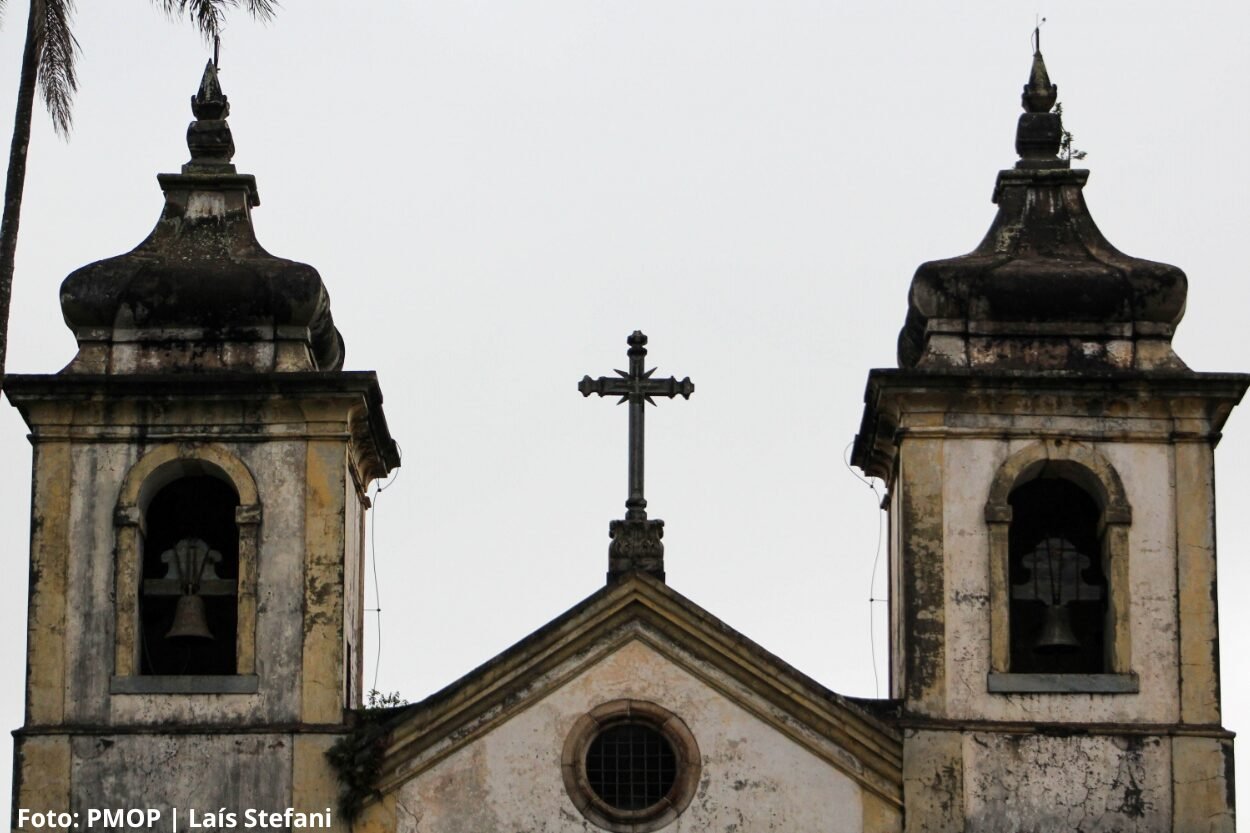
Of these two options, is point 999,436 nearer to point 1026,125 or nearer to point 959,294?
point 959,294

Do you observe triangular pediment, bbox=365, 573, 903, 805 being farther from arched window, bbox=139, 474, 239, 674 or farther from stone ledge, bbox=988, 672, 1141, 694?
arched window, bbox=139, 474, 239, 674

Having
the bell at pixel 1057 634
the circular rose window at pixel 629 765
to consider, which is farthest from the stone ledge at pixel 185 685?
the bell at pixel 1057 634

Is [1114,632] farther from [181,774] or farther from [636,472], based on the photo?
[181,774]

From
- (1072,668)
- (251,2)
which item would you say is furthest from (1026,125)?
(251,2)

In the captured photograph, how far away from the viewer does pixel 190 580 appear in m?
26.4

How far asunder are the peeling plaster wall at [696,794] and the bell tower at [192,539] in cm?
93

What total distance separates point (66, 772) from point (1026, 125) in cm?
905

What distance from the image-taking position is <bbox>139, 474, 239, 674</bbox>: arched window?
26.3 meters

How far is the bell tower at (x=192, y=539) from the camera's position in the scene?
84.0ft

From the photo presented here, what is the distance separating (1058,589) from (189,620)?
6520 millimetres

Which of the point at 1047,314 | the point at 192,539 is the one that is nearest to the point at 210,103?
the point at 192,539

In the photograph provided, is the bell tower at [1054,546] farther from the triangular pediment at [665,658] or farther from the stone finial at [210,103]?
the stone finial at [210,103]

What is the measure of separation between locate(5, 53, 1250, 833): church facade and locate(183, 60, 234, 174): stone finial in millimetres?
954

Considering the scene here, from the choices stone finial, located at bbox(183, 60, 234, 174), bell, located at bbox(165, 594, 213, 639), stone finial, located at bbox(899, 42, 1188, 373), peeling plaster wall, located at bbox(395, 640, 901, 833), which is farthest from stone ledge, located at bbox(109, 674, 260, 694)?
stone finial, located at bbox(899, 42, 1188, 373)
